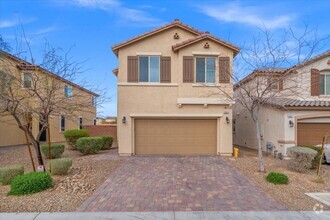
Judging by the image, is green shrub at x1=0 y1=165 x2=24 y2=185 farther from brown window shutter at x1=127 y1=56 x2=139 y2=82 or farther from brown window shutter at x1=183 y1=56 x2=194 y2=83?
brown window shutter at x1=183 y1=56 x2=194 y2=83

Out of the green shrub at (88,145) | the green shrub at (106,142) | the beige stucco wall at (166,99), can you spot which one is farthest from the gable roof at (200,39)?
the green shrub at (106,142)

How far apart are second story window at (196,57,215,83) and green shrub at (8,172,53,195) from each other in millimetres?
9861

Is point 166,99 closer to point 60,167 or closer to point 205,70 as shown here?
point 205,70

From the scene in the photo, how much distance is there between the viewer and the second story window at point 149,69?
1516 centimetres

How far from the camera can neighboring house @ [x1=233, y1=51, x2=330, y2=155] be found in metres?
14.6

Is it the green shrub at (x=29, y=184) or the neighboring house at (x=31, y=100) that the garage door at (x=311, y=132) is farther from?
the green shrub at (x=29, y=184)

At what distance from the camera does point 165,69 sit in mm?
15141

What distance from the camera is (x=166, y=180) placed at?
31.0ft

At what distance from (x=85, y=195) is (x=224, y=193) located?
4.22 meters

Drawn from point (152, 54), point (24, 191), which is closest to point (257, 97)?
point (152, 54)

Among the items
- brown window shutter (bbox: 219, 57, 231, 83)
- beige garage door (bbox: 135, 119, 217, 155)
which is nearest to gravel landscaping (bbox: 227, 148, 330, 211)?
beige garage door (bbox: 135, 119, 217, 155)

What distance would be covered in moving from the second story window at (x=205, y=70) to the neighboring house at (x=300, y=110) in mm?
1884

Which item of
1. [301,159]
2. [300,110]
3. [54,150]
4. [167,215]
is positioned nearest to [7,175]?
[54,150]

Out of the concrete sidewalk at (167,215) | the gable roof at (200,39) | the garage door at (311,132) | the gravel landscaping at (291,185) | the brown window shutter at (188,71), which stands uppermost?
the gable roof at (200,39)
